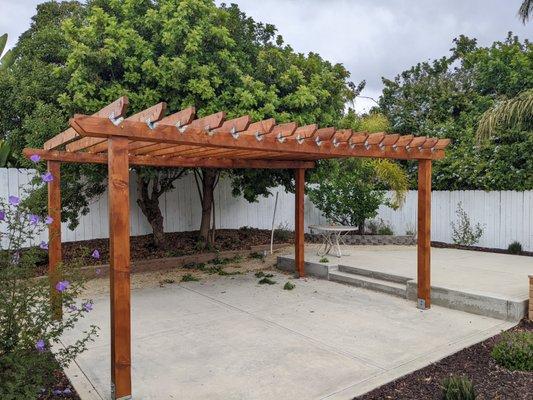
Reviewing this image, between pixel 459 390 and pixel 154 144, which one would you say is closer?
pixel 459 390

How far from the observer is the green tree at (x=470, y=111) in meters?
9.98

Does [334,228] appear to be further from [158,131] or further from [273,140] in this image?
[158,131]

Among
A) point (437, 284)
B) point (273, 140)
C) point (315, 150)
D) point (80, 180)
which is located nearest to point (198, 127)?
point (273, 140)

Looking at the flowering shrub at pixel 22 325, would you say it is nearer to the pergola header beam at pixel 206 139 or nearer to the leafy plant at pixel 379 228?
the pergola header beam at pixel 206 139

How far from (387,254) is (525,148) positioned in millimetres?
4231

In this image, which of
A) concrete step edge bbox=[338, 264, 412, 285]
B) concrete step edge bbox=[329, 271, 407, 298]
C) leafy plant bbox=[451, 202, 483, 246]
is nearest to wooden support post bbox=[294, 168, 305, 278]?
concrete step edge bbox=[329, 271, 407, 298]

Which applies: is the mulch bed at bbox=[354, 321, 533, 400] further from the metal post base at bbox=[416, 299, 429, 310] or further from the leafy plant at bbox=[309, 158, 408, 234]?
the leafy plant at bbox=[309, 158, 408, 234]

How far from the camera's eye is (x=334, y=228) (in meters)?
7.89

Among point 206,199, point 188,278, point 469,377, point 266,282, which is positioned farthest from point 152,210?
point 469,377

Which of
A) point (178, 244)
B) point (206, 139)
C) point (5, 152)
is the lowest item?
point (178, 244)

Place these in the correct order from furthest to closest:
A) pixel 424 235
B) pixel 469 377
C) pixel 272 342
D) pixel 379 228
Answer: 1. pixel 379 228
2. pixel 424 235
3. pixel 272 342
4. pixel 469 377

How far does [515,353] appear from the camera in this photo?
352cm

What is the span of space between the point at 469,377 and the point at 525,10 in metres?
10.2

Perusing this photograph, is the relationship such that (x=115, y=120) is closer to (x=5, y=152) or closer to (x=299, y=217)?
(x=299, y=217)
